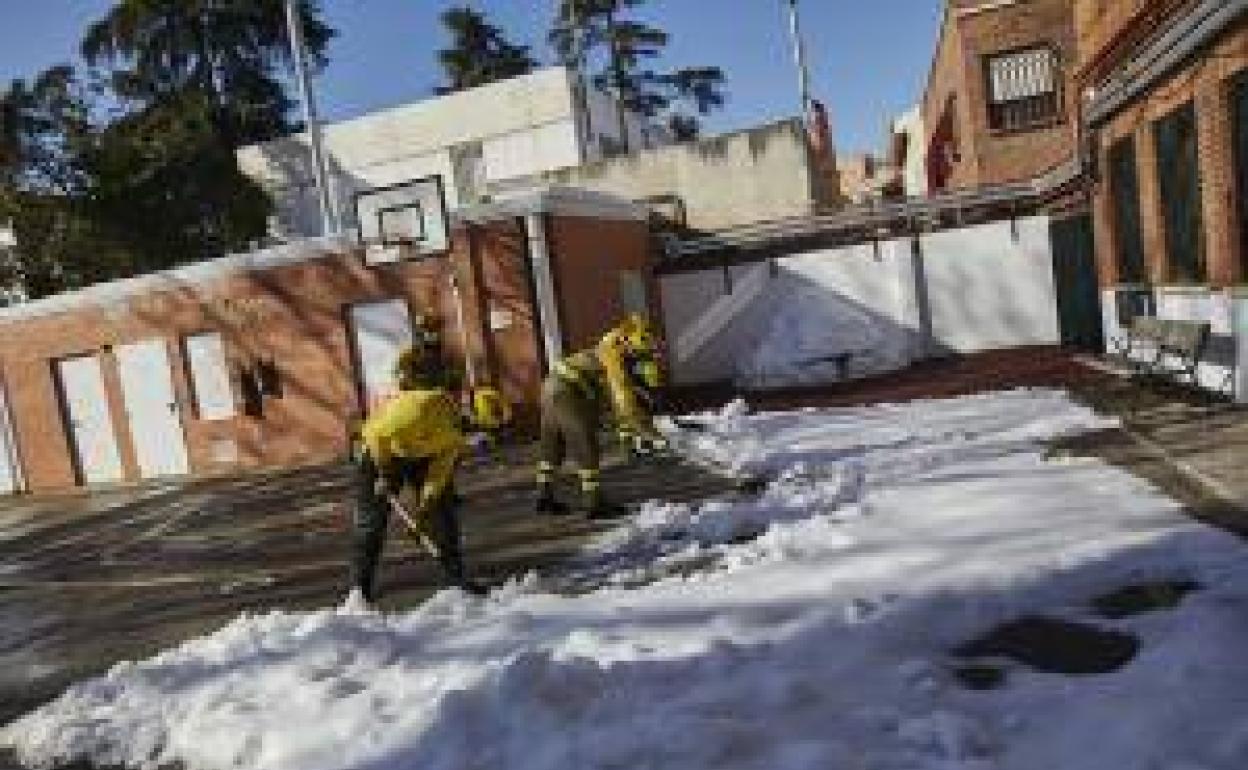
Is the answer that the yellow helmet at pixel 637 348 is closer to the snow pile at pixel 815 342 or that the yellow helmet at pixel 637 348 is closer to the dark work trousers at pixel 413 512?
the dark work trousers at pixel 413 512

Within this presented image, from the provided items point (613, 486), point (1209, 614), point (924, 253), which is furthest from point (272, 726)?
point (924, 253)

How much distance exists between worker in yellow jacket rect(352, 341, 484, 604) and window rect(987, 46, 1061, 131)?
73.6 ft

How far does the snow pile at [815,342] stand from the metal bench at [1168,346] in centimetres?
730

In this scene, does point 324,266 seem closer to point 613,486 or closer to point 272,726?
point 613,486

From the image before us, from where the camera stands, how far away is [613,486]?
13062mm

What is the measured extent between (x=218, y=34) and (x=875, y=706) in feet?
147

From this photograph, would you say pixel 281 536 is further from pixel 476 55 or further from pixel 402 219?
pixel 476 55

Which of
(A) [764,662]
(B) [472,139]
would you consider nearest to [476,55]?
(B) [472,139]

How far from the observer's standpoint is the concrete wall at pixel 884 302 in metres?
23.3

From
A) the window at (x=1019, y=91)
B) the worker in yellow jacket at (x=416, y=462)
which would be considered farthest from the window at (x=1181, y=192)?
the window at (x=1019, y=91)

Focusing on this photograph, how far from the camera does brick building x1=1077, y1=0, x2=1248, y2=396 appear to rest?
37.7 feet

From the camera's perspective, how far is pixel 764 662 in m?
6.00

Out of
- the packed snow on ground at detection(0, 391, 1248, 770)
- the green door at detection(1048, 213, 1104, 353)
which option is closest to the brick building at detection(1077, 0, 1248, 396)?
the green door at detection(1048, 213, 1104, 353)

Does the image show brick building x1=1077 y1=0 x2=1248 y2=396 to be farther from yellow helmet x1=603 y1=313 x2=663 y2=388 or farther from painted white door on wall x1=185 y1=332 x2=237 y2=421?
painted white door on wall x1=185 y1=332 x2=237 y2=421
